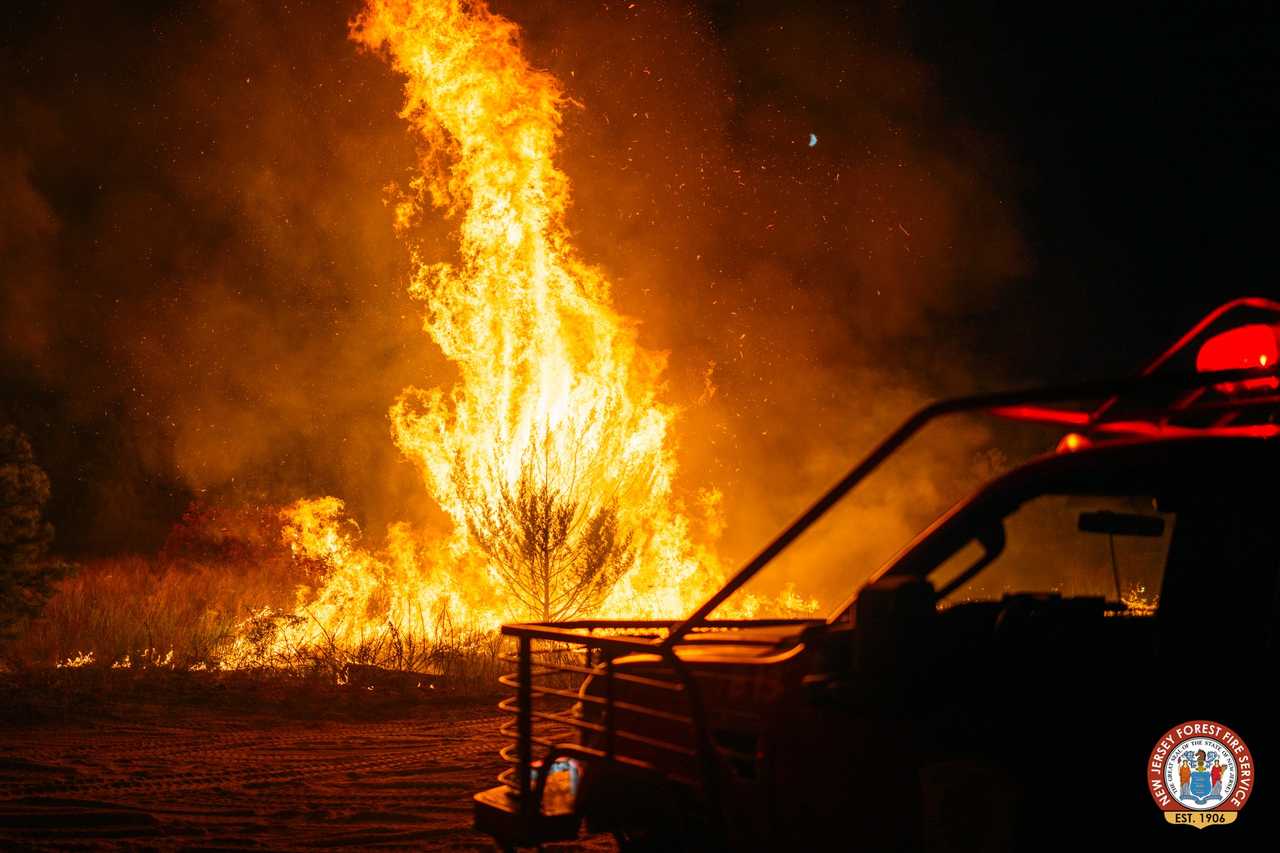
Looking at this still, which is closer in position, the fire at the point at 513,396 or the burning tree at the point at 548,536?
the burning tree at the point at 548,536

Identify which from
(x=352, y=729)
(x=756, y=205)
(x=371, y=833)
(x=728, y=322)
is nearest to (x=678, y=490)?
(x=728, y=322)

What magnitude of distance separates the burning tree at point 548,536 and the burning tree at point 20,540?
5.69 metres

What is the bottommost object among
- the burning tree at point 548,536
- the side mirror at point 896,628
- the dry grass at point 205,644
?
the side mirror at point 896,628

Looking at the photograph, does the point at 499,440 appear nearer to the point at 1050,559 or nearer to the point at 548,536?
the point at 548,536

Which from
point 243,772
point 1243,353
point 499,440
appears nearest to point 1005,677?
point 1243,353

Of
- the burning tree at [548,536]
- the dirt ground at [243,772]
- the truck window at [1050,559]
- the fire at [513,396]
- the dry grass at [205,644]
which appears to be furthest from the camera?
the truck window at [1050,559]

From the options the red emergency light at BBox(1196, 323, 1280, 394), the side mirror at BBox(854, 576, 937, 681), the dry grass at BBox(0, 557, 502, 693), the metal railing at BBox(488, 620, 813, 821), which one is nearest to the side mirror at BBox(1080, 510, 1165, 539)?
the red emergency light at BBox(1196, 323, 1280, 394)

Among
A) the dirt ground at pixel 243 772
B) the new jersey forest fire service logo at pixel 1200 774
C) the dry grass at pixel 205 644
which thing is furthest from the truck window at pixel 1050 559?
the new jersey forest fire service logo at pixel 1200 774

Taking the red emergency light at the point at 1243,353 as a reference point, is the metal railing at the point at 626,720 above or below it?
below

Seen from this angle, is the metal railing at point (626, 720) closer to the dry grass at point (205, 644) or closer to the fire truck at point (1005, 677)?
the fire truck at point (1005, 677)

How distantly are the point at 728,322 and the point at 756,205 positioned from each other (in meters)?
2.97

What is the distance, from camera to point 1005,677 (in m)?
3.04

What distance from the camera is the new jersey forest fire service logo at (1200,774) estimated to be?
2.58m

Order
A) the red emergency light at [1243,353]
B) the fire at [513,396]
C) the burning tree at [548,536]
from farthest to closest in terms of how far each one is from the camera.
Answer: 1. the fire at [513,396]
2. the burning tree at [548,536]
3. the red emergency light at [1243,353]
